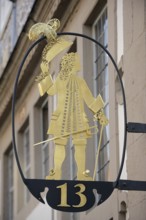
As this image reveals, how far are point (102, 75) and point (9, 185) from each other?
715 cm

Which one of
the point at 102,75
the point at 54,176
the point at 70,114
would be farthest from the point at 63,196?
the point at 102,75

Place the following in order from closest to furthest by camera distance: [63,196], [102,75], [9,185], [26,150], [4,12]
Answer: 1. [63,196]
2. [102,75]
3. [26,150]
4. [9,185]
5. [4,12]

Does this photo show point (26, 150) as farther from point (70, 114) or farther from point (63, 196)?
point (63, 196)

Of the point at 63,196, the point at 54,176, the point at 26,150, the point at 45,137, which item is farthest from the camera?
the point at 26,150

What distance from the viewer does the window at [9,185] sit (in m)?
22.7

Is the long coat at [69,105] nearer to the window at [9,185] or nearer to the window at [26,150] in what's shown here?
the window at [26,150]

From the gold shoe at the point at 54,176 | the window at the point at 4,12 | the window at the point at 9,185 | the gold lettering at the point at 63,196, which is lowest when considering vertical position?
the gold lettering at the point at 63,196

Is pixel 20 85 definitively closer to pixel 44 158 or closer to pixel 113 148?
pixel 44 158

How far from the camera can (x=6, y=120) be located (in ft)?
74.2

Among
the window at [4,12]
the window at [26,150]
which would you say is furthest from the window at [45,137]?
the window at [4,12]

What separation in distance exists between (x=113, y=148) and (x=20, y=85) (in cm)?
639

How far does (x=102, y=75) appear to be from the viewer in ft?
53.6

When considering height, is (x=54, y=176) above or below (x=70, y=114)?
below

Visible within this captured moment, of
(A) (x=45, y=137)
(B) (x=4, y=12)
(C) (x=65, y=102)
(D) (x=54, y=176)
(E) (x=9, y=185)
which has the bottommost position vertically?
(D) (x=54, y=176)
